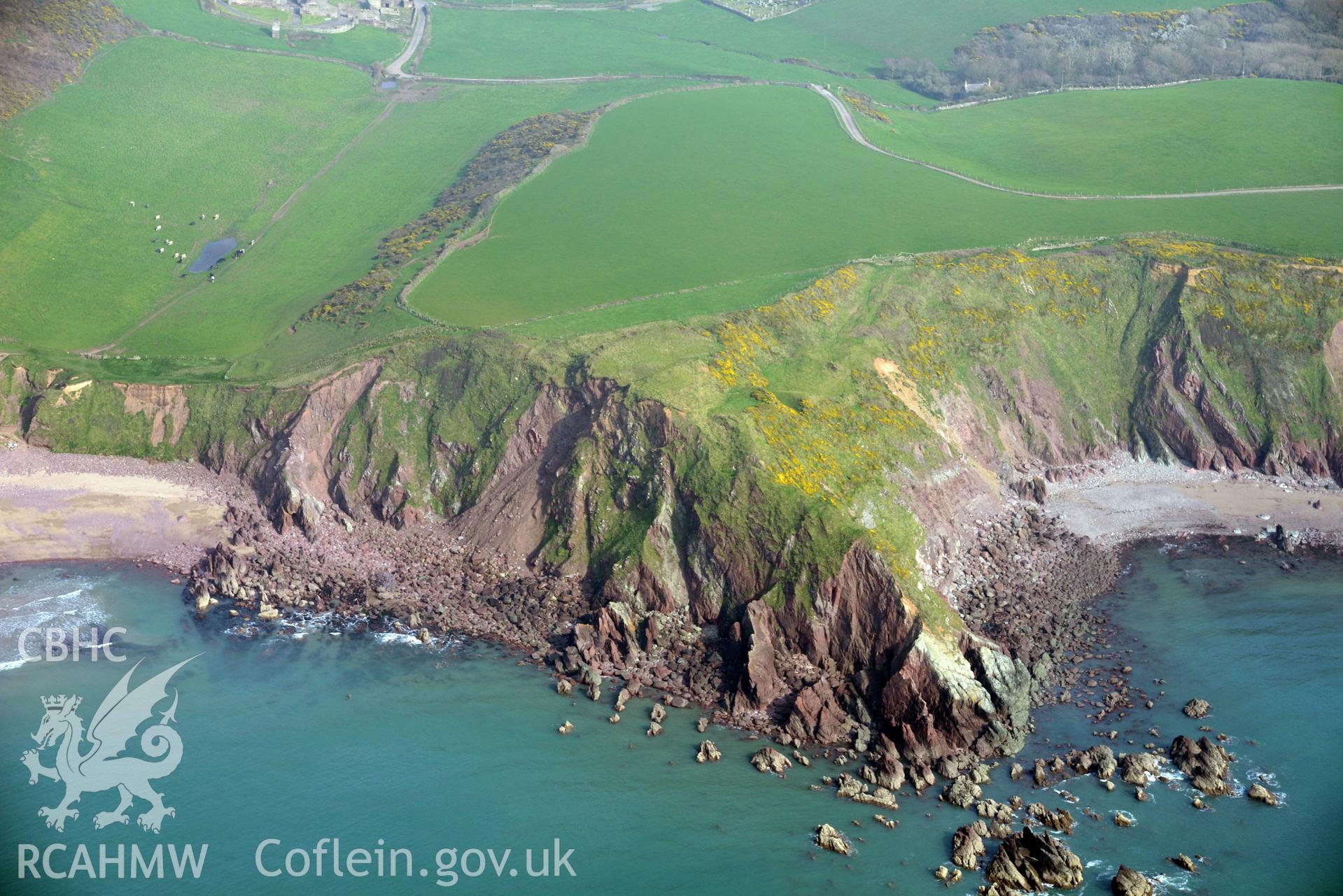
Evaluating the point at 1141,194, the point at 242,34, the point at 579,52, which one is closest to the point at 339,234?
the point at 242,34

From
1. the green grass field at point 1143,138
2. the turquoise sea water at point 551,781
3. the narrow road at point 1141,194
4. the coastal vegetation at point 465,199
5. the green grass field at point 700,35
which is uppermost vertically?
the green grass field at point 700,35

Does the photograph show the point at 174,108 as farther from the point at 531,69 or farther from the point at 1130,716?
the point at 1130,716

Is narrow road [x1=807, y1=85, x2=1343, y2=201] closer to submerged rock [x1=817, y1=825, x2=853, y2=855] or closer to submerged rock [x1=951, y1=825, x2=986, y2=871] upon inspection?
submerged rock [x1=951, y1=825, x2=986, y2=871]

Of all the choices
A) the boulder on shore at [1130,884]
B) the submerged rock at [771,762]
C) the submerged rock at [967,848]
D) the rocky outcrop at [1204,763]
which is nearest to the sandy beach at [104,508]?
the submerged rock at [771,762]

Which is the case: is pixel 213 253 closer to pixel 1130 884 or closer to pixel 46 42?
pixel 46 42

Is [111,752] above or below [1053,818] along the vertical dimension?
below

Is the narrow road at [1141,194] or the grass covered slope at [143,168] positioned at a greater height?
the narrow road at [1141,194]

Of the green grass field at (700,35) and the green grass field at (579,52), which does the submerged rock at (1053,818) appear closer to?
the green grass field at (579,52)
